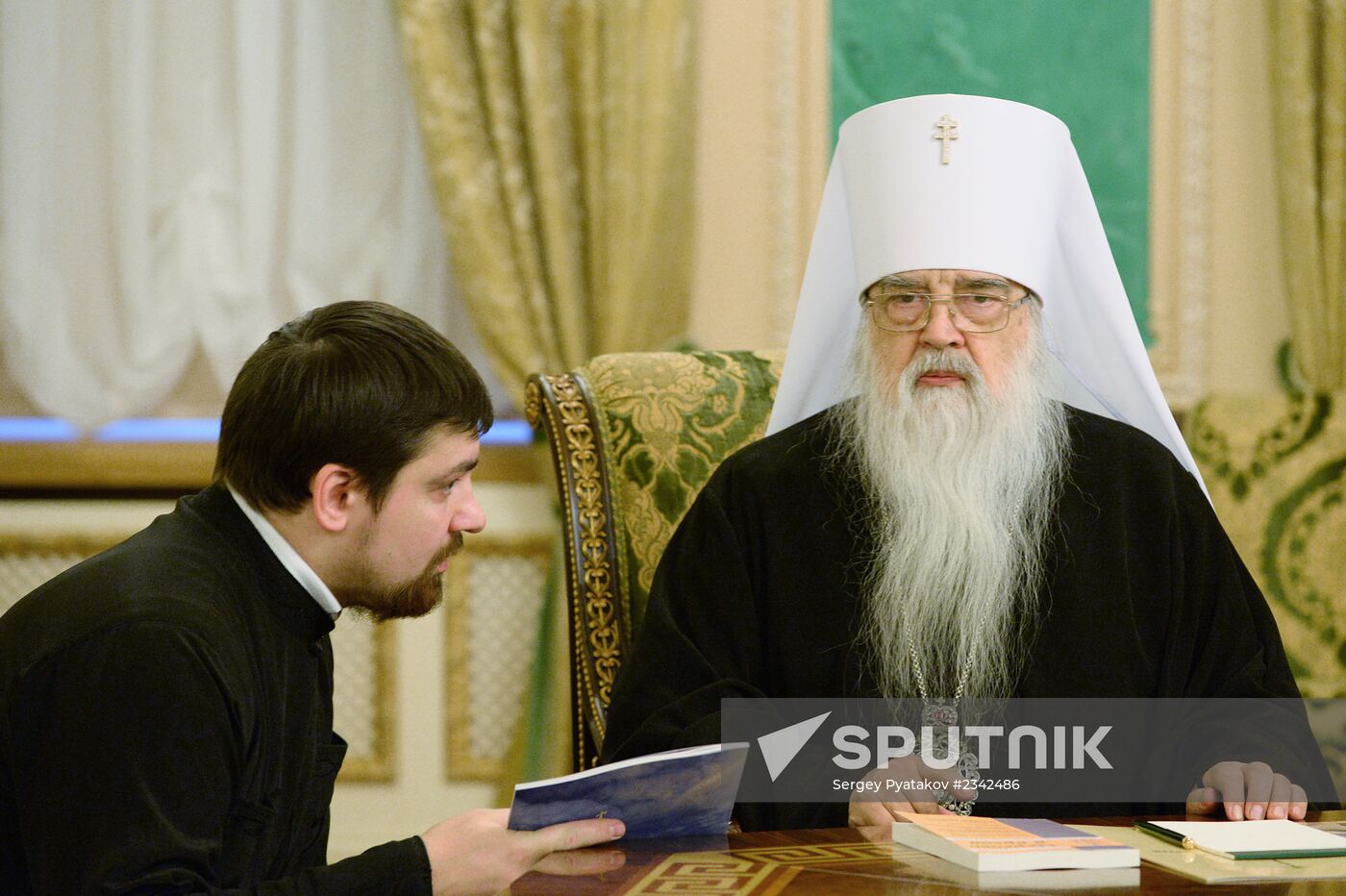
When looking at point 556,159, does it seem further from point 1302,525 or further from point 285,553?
point 285,553

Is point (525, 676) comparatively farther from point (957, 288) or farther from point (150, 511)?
point (957, 288)

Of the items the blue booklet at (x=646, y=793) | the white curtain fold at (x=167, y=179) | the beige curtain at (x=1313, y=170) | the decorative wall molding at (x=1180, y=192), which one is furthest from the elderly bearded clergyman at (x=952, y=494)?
the white curtain fold at (x=167, y=179)

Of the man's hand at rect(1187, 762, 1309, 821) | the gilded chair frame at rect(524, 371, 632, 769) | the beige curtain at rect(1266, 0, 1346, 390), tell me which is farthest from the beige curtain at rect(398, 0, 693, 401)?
the man's hand at rect(1187, 762, 1309, 821)

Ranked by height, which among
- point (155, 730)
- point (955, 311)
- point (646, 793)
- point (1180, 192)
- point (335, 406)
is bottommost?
point (646, 793)

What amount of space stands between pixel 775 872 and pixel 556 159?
3.39 meters

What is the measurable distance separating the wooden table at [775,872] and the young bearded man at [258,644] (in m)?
0.10

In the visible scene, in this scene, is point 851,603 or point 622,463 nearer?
point 851,603

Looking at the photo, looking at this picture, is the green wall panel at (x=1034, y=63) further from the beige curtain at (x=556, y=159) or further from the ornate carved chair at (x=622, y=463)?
the ornate carved chair at (x=622, y=463)

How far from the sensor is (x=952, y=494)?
278 centimetres

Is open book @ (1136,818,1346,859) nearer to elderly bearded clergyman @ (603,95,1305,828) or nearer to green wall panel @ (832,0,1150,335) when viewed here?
elderly bearded clergyman @ (603,95,1305,828)

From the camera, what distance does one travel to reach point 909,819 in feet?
6.00

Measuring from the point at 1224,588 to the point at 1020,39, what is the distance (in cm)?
273

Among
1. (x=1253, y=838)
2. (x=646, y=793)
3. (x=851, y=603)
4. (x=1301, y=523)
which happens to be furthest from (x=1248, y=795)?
(x=1301, y=523)

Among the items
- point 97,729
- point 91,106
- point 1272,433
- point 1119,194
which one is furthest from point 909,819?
point 91,106
